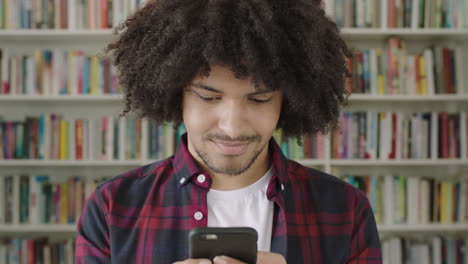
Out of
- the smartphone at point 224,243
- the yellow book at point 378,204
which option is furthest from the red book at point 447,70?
the smartphone at point 224,243

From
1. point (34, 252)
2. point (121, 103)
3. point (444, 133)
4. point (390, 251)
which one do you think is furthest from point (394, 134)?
point (34, 252)

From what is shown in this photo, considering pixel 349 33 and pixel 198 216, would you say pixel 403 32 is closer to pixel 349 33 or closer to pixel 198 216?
pixel 349 33

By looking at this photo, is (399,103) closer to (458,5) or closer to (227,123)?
(458,5)

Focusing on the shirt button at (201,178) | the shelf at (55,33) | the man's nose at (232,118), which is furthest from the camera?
the shelf at (55,33)

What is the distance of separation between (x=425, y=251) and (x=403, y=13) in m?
1.17

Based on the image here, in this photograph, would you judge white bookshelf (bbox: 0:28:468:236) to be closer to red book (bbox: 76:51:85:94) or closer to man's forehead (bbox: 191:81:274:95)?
red book (bbox: 76:51:85:94)

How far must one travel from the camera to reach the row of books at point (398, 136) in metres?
2.46

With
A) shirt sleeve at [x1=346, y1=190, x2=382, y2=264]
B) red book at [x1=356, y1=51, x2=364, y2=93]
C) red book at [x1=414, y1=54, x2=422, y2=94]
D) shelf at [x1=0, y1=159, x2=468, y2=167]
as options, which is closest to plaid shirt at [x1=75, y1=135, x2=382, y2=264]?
shirt sleeve at [x1=346, y1=190, x2=382, y2=264]

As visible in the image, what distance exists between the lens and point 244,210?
110 centimetres

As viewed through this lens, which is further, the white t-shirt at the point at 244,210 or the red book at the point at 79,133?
the red book at the point at 79,133

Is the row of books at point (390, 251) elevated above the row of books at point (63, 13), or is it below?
below

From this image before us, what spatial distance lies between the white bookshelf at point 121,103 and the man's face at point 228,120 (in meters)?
1.41

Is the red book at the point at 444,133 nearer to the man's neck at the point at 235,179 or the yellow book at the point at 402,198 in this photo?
the yellow book at the point at 402,198

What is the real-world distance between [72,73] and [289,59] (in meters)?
1.63
